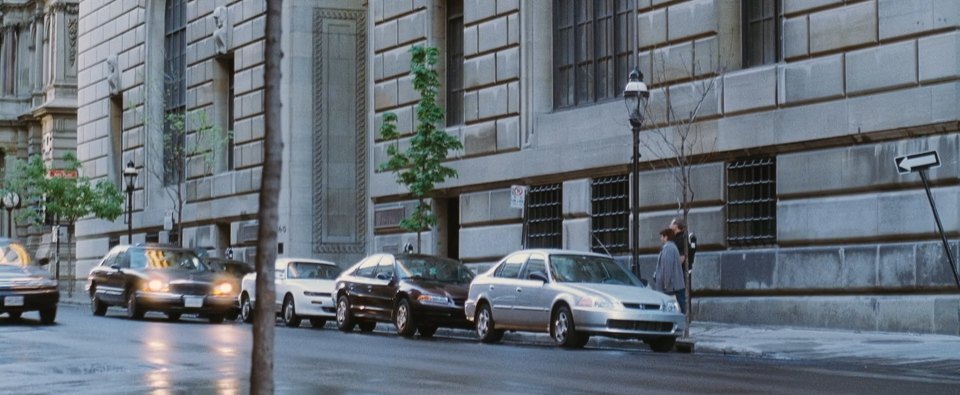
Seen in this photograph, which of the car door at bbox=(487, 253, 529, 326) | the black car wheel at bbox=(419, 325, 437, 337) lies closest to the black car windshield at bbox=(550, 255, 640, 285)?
the car door at bbox=(487, 253, 529, 326)

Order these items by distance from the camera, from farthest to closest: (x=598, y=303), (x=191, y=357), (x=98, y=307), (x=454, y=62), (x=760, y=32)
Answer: (x=454, y=62) → (x=98, y=307) → (x=760, y=32) → (x=598, y=303) → (x=191, y=357)

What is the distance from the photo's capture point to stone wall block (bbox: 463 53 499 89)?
36.2m

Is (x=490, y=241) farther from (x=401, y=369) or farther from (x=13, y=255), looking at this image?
(x=401, y=369)

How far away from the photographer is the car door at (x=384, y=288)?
2853 centimetres

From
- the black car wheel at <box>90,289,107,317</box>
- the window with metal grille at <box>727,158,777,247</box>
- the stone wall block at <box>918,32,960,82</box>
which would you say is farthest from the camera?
the black car wheel at <box>90,289,107,317</box>

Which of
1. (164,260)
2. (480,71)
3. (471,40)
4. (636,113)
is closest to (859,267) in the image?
(636,113)

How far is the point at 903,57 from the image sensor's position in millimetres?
25359

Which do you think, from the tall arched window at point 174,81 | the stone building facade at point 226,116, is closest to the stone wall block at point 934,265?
the stone building facade at point 226,116

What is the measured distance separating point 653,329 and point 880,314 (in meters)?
4.24

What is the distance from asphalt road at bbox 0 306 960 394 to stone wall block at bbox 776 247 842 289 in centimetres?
336

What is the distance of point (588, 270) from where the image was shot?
24922 millimetres

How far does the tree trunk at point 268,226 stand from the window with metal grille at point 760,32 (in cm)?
2063

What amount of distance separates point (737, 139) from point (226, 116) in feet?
83.6

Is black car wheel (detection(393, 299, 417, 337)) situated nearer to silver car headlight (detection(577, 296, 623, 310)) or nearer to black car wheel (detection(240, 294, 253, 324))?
silver car headlight (detection(577, 296, 623, 310))
